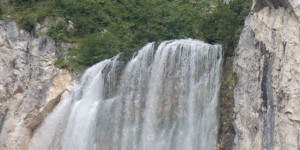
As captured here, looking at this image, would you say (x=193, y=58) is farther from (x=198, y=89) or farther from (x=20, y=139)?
(x=20, y=139)

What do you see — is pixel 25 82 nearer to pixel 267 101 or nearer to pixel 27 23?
pixel 27 23

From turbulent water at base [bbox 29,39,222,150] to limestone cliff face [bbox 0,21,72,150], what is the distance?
820mm

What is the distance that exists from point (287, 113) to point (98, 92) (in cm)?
888

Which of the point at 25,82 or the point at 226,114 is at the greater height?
the point at 25,82

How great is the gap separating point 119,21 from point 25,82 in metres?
5.64

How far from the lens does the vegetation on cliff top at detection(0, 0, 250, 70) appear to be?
23.5 metres

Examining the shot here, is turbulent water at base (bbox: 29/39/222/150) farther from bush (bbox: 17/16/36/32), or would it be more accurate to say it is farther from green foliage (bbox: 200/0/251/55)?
bush (bbox: 17/16/36/32)

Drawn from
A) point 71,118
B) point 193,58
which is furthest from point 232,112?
point 71,118

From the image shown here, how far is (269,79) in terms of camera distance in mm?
16781

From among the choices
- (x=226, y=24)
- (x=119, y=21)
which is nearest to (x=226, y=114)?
(x=226, y=24)

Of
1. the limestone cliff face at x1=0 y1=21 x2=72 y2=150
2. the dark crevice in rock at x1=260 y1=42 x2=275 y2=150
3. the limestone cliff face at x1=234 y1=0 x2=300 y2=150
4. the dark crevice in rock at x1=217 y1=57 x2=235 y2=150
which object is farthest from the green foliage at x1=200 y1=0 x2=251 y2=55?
the limestone cliff face at x1=0 y1=21 x2=72 y2=150

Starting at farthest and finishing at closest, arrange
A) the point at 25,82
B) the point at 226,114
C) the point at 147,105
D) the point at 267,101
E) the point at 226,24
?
the point at 25,82 → the point at 226,24 → the point at 147,105 → the point at 226,114 → the point at 267,101

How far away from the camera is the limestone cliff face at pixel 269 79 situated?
1576 centimetres

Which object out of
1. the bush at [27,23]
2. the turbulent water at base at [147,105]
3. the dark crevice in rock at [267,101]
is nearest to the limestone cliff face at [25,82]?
the bush at [27,23]
